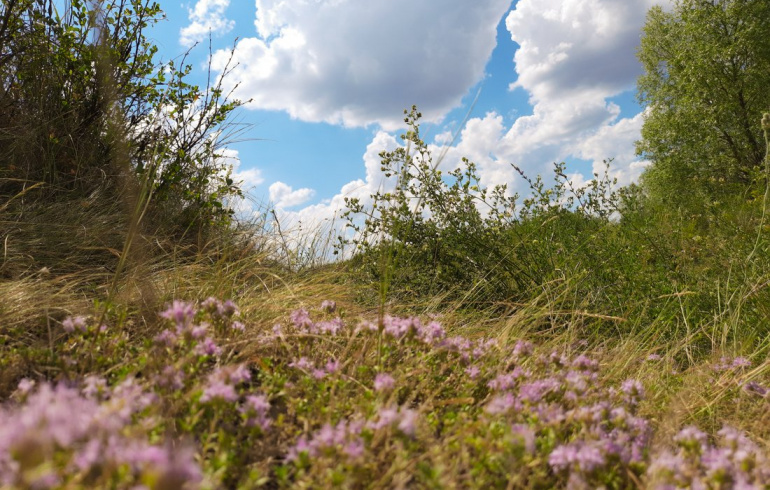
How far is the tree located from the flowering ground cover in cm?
1422

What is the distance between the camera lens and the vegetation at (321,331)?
148 centimetres

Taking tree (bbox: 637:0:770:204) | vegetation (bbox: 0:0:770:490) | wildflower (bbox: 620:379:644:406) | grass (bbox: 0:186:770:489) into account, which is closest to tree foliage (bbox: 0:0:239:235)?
vegetation (bbox: 0:0:770:490)

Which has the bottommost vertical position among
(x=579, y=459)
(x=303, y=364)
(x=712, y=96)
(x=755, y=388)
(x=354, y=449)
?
(x=755, y=388)

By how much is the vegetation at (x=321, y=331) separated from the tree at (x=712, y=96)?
9647 millimetres

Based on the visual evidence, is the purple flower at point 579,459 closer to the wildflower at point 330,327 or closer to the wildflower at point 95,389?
the wildflower at point 330,327

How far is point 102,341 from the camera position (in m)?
2.08

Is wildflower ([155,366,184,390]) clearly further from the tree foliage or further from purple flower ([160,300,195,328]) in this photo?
the tree foliage

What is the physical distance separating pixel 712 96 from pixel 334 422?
60.9ft

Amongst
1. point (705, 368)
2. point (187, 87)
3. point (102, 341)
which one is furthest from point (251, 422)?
point (187, 87)

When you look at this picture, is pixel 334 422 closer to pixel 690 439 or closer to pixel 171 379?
pixel 171 379

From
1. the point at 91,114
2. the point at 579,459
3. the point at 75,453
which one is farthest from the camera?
the point at 91,114

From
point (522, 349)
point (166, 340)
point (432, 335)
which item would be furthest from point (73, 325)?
point (522, 349)

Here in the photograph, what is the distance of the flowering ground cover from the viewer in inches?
43.8

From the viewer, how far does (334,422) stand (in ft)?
5.62
